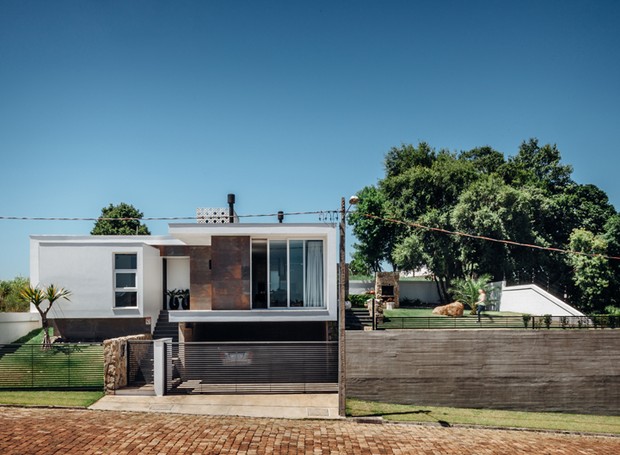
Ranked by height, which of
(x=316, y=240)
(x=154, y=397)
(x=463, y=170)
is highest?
(x=463, y=170)

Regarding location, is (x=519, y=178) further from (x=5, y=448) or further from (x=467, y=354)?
(x=5, y=448)

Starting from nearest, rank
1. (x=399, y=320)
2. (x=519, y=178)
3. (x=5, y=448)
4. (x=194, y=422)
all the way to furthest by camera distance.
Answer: (x=5, y=448)
(x=194, y=422)
(x=399, y=320)
(x=519, y=178)

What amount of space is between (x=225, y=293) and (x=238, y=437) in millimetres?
6291

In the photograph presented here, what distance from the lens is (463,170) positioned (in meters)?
35.9

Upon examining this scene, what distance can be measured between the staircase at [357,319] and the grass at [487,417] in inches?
131

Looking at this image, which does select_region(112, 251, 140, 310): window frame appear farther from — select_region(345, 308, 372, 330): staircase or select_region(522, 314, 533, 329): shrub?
select_region(522, 314, 533, 329): shrub

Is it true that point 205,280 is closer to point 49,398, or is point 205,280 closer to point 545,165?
point 49,398

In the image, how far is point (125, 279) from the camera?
62.0 feet

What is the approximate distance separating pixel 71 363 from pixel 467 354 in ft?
44.8

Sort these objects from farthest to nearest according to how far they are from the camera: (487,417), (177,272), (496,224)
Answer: (496,224)
(177,272)
(487,417)

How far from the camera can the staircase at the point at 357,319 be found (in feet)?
60.4

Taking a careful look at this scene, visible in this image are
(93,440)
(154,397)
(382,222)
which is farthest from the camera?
(382,222)

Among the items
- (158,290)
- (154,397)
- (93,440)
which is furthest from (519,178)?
(93,440)

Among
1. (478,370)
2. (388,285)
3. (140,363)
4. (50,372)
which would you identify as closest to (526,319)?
(478,370)
